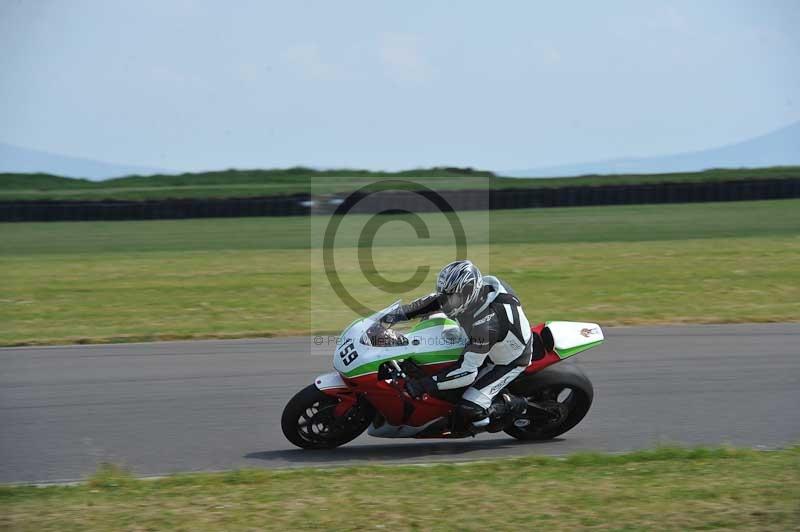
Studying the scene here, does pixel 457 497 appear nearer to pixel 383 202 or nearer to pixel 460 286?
pixel 460 286

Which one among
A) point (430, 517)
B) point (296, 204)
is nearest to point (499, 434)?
point (430, 517)

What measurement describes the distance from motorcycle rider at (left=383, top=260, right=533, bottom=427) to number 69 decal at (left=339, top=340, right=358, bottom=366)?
15.3 inches

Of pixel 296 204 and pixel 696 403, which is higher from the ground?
pixel 296 204

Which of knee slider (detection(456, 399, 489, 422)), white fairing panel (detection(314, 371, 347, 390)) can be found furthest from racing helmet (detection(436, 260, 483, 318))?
Result: white fairing panel (detection(314, 371, 347, 390))

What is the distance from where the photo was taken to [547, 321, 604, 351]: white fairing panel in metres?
7.49

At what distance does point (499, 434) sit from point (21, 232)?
26307 millimetres

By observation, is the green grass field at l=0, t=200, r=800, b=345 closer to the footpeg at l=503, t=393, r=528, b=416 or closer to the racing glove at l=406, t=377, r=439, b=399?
the racing glove at l=406, t=377, r=439, b=399

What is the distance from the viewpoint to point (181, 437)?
25.2ft

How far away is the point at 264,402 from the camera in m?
8.92

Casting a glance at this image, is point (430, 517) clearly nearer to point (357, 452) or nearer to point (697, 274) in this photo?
point (357, 452)

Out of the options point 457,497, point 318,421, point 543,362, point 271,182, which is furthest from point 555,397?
point 271,182

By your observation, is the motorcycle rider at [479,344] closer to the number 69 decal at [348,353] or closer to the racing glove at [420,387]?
the racing glove at [420,387]

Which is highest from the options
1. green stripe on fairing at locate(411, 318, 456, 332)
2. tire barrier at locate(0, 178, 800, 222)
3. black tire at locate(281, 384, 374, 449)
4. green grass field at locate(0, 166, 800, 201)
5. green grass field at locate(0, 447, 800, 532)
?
green grass field at locate(0, 166, 800, 201)

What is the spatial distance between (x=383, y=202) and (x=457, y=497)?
27239 mm
